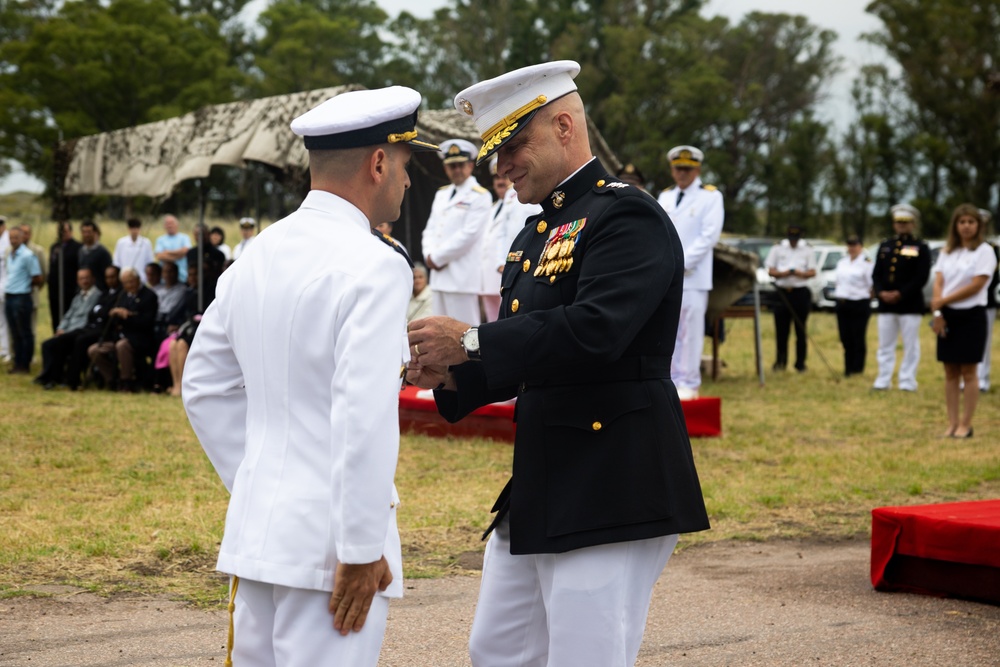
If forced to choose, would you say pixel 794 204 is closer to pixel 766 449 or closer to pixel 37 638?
pixel 766 449

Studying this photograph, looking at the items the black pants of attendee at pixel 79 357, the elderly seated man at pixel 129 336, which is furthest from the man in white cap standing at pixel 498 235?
the black pants of attendee at pixel 79 357

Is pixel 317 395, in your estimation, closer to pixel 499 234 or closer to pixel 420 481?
pixel 420 481

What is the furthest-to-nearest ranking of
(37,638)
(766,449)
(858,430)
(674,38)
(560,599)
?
1. (674,38)
2. (858,430)
3. (766,449)
4. (37,638)
5. (560,599)

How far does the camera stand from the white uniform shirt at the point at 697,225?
10.2 meters

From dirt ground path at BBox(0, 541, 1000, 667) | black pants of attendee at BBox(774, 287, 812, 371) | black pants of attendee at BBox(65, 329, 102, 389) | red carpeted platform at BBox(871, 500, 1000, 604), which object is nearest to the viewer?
dirt ground path at BBox(0, 541, 1000, 667)

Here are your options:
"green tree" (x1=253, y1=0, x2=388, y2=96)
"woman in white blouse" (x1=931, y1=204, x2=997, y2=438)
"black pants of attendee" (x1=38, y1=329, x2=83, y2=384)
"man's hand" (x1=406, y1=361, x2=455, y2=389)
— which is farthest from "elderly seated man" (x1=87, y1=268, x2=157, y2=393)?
"green tree" (x1=253, y1=0, x2=388, y2=96)

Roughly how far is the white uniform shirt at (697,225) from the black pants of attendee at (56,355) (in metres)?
6.84

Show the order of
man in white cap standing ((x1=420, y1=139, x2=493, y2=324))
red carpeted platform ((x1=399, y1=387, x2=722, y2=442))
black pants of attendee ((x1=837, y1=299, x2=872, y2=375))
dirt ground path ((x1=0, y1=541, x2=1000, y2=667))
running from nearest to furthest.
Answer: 1. dirt ground path ((x1=0, y1=541, x2=1000, y2=667))
2. red carpeted platform ((x1=399, y1=387, x2=722, y2=442))
3. man in white cap standing ((x1=420, y1=139, x2=493, y2=324))
4. black pants of attendee ((x1=837, y1=299, x2=872, y2=375))

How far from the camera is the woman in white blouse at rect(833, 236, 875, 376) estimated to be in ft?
49.5

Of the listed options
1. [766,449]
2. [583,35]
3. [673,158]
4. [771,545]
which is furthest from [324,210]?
[583,35]

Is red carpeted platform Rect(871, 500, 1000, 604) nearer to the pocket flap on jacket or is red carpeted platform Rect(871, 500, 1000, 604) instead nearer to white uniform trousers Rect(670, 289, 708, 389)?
the pocket flap on jacket

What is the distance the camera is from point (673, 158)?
414 inches

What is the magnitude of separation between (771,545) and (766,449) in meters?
2.92

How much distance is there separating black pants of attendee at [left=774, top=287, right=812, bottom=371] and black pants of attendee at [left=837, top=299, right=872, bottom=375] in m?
0.48
